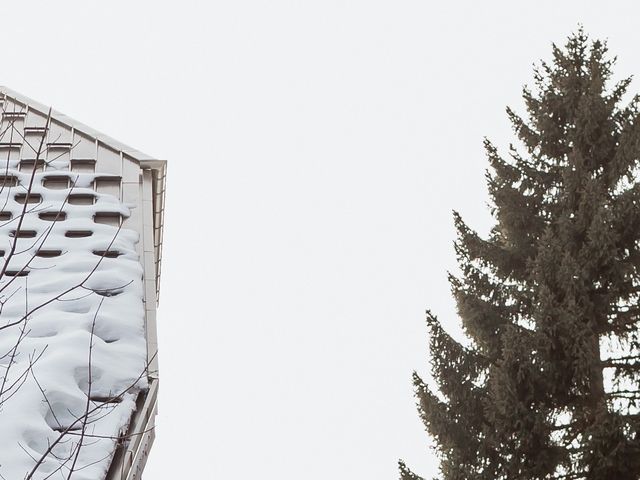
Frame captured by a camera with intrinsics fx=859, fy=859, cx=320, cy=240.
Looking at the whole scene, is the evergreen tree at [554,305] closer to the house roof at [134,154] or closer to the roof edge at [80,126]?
the house roof at [134,154]

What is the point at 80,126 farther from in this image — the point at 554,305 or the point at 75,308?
the point at 554,305

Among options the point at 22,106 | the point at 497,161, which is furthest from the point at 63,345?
the point at 22,106

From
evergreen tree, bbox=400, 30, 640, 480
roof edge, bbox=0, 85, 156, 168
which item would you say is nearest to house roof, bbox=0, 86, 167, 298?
Result: roof edge, bbox=0, 85, 156, 168

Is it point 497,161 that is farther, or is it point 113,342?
point 497,161

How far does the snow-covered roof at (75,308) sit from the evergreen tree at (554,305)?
3922mm

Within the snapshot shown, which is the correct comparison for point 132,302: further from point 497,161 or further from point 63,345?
point 497,161

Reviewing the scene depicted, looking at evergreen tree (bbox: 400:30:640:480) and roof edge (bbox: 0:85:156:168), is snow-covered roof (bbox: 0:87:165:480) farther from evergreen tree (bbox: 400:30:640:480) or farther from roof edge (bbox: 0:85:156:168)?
evergreen tree (bbox: 400:30:640:480)

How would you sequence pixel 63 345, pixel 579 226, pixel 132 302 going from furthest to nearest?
pixel 579 226, pixel 132 302, pixel 63 345

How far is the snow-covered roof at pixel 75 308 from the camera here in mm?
5453

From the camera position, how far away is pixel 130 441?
241 inches

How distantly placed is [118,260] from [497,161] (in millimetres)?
5355

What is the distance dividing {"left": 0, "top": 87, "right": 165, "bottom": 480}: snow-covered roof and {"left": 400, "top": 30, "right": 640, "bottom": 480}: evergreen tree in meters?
3.92

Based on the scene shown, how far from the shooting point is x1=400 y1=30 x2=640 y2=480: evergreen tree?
30.4 feet

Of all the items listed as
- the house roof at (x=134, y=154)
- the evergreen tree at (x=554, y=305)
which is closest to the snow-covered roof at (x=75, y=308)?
the house roof at (x=134, y=154)
